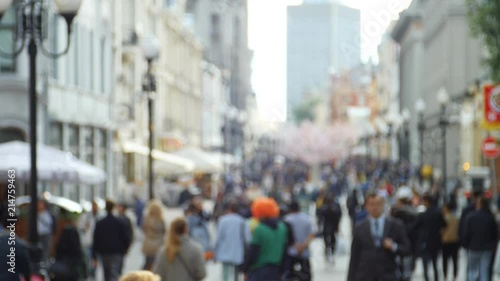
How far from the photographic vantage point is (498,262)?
19.6 metres

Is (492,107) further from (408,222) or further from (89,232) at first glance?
(89,232)

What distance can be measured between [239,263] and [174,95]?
55.9 metres

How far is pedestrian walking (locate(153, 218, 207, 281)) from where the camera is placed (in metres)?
11.9

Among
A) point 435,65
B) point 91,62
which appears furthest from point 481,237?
point 435,65

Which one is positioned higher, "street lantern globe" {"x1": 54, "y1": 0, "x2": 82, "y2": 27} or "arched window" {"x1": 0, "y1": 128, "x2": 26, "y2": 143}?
"street lantern globe" {"x1": 54, "y1": 0, "x2": 82, "y2": 27}

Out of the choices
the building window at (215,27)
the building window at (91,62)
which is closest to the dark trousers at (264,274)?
the building window at (91,62)

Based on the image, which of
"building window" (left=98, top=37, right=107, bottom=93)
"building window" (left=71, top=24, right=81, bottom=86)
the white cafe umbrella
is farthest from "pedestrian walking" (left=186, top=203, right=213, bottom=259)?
"building window" (left=98, top=37, right=107, bottom=93)

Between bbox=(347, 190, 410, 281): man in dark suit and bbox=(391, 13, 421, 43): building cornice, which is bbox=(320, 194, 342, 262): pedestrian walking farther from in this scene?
bbox=(391, 13, 421, 43): building cornice

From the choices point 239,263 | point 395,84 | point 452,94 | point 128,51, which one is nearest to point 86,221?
point 239,263

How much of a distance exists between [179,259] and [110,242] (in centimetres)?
600

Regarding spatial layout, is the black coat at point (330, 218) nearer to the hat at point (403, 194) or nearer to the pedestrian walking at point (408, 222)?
the hat at point (403, 194)

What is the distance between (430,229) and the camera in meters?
19.3

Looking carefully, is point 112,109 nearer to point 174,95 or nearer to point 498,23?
point 498,23

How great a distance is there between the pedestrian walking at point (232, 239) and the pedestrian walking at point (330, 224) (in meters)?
8.97
